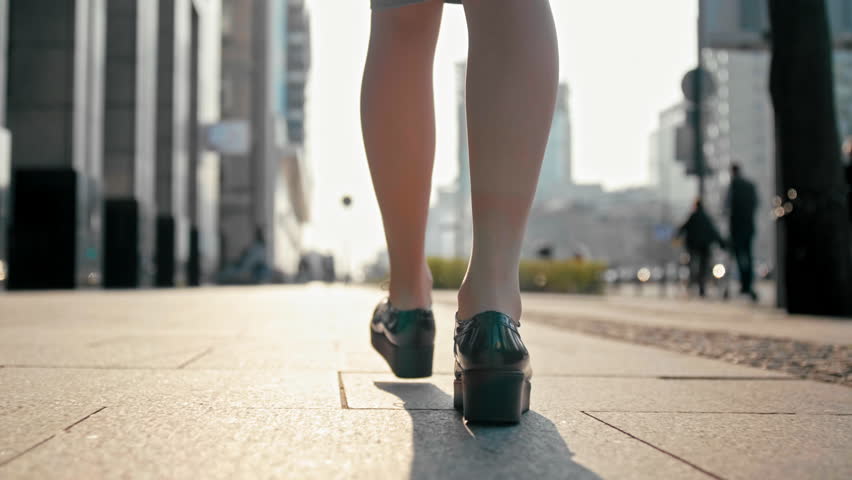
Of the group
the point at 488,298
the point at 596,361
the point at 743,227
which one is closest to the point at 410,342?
the point at 488,298

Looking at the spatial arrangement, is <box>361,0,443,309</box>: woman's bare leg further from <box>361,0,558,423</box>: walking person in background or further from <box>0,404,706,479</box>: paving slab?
<box>0,404,706,479</box>: paving slab

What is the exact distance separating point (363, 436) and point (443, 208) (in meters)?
131

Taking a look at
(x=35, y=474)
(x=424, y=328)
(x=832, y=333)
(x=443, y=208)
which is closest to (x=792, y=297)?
(x=832, y=333)

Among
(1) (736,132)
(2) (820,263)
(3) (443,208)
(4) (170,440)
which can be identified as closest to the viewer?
(4) (170,440)

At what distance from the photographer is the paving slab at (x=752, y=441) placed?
1188 mm

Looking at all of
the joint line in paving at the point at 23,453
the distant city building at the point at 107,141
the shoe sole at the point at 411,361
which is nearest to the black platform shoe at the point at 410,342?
the shoe sole at the point at 411,361

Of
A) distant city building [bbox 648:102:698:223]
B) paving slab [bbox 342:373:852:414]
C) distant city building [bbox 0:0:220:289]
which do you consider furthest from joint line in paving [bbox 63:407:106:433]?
distant city building [bbox 648:102:698:223]

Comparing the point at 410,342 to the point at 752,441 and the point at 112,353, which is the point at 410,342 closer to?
the point at 752,441

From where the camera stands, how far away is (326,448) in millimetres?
1250

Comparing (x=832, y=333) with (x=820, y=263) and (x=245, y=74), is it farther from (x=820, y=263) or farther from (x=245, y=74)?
(x=245, y=74)

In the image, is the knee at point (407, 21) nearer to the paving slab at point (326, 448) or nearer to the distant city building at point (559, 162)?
the paving slab at point (326, 448)

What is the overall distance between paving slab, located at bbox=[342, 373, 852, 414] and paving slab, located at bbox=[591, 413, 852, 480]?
12 cm

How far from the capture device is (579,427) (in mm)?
1505

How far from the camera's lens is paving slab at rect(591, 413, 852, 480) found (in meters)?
1.19
